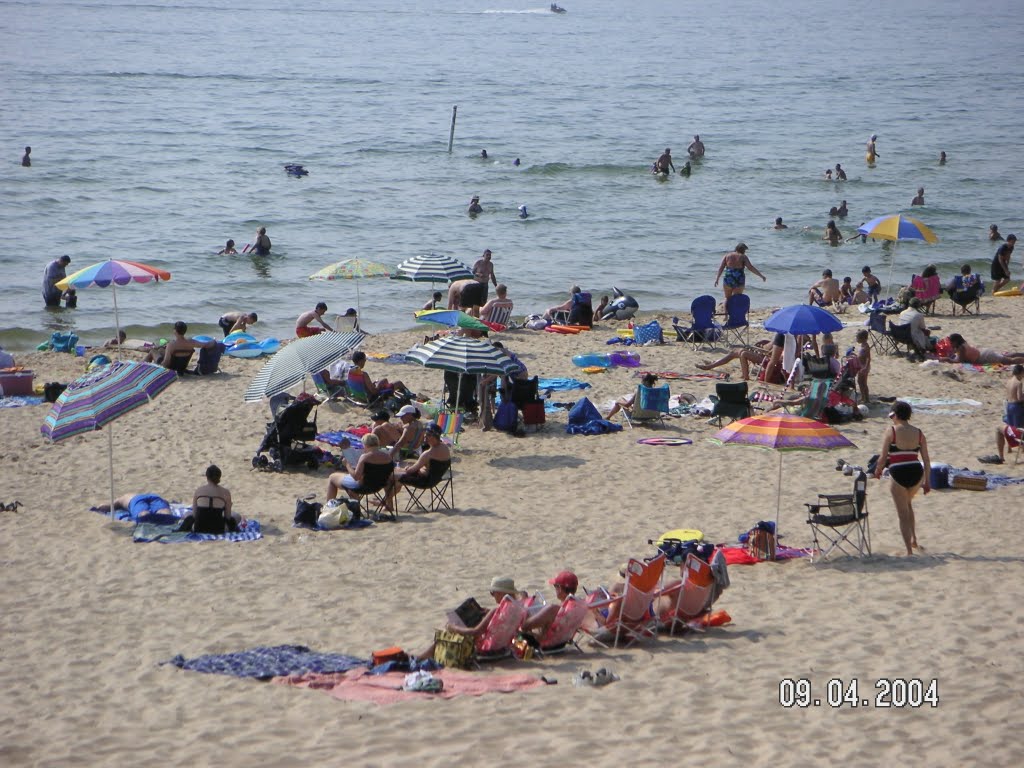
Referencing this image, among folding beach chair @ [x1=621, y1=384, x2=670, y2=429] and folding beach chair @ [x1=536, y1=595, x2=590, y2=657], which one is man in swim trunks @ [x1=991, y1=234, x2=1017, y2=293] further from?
folding beach chair @ [x1=536, y1=595, x2=590, y2=657]

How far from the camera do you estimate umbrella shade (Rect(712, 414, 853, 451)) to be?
30.3ft

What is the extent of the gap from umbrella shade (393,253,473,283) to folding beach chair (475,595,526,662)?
9636 millimetres

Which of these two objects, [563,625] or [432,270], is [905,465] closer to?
[563,625]

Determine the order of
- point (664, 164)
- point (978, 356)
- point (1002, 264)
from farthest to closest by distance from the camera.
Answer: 1. point (664, 164)
2. point (1002, 264)
3. point (978, 356)

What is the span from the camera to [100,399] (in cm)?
1021

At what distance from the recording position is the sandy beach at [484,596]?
6410 millimetres

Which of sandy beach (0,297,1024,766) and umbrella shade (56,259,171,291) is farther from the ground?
umbrella shade (56,259,171,291)

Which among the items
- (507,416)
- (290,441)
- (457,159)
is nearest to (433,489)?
(290,441)

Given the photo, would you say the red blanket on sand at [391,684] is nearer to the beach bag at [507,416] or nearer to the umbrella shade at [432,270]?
the beach bag at [507,416]

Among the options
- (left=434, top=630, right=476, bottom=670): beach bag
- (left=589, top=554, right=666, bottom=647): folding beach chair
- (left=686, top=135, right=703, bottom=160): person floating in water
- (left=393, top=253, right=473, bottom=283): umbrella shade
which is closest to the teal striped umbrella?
(left=434, top=630, right=476, bottom=670): beach bag

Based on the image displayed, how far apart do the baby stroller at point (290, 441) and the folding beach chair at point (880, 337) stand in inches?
344

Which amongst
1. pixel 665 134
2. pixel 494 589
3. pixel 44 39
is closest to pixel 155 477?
pixel 494 589

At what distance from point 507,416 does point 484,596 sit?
4765 millimetres

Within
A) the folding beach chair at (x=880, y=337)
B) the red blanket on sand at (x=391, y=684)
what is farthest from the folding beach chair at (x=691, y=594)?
the folding beach chair at (x=880, y=337)
